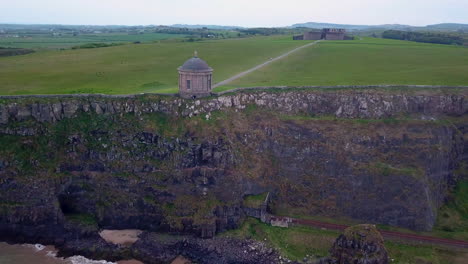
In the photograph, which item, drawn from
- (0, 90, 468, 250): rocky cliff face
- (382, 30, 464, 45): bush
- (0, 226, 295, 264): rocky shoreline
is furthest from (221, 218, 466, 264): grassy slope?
(382, 30, 464, 45): bush

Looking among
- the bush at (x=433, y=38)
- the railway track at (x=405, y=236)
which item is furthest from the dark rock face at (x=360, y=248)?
the bush at (x=433, y=38)

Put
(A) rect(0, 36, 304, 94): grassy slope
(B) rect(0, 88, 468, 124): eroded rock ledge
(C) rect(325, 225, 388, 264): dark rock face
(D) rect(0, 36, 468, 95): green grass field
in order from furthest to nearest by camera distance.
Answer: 1. (D) rect(0, 36, 468, 95): green grass field
2. (A) rect(0, 36, 304, 94): grassy slope
3. (B) rect(0, 88, 468, 124): eroded rock ledge
4. (C) rect(325, 225, 388, 264): dark rock face

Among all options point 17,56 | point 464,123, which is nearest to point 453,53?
point 464,123

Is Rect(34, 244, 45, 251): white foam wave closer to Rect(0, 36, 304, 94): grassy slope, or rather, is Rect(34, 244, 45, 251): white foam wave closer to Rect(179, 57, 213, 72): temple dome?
Rect(0, 36, 304, 94): grassy slope

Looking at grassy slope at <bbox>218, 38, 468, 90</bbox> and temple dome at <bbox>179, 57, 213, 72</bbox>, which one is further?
grassy slope at <bbox>218, 38, 468, 90</bbox>

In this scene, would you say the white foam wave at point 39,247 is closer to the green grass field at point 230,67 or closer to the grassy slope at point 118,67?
the grassy slope at point 118,67
